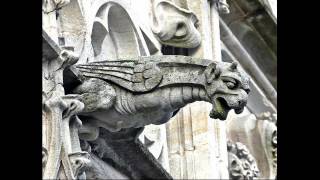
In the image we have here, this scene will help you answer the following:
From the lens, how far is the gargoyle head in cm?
1811

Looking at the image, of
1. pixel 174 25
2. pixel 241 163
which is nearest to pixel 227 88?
pixel 174 25

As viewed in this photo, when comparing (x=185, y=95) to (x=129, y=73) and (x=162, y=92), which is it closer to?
(x=162, y=92)

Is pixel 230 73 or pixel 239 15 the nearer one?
pixel 230 73

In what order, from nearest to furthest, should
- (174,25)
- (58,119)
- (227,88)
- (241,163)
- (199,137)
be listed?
(58,119) → (227,88) → (174,25) → (199,137) → (241,163)

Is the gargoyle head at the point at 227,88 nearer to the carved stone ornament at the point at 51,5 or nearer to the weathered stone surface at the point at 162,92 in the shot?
the weathered stone surface at the point at 162,92

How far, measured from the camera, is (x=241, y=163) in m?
22.5

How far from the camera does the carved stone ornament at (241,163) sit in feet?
73.1

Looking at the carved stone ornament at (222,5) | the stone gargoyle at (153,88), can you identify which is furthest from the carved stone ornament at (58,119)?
the carved stone ornament at (222,5)

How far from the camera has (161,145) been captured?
2103cm

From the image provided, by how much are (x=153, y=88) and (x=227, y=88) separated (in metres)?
0.49

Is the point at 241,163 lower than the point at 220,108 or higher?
higher
